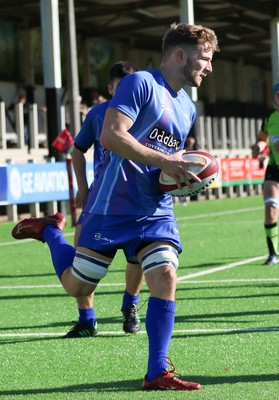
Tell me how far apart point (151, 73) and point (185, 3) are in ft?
94.5

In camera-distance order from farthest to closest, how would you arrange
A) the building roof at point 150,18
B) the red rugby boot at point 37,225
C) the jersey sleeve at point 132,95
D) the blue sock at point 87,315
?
the building roof at point 150,18, the blue sock at point 87,315, the red rugby boot at point 37,225, the jersey sleeve at point 132,95

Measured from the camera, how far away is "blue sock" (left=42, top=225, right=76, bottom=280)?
255 inches

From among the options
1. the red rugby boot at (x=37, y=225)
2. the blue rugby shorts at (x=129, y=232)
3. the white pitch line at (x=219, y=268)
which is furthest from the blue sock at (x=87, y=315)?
the white pitch line at (x=219, y=268)

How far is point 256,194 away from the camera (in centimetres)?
3978

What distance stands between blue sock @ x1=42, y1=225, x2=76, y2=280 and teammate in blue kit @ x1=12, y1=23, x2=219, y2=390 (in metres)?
0.41

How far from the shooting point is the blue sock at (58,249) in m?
6.47

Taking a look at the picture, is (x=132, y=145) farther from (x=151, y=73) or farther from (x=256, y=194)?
(x=256, y=194)

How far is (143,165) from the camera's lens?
576 cm

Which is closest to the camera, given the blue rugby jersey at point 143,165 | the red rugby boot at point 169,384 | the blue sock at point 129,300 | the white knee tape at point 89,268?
the red rugby boot at point 169,384

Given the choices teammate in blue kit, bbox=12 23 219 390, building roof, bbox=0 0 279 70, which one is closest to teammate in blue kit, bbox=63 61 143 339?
teammate in blue kit, bbox=12 23 219 390

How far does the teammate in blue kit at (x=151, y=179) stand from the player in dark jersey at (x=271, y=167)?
6.05 metres

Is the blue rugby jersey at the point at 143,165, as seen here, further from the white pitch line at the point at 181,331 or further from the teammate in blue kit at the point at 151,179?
the white pitch line at the point at 181,331

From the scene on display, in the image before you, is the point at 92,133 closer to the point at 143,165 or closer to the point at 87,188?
the point at 87,188

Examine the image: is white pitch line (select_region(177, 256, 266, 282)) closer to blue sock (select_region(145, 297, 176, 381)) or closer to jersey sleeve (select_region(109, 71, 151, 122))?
blue sock (select_region(145, 297, 176, 381))
